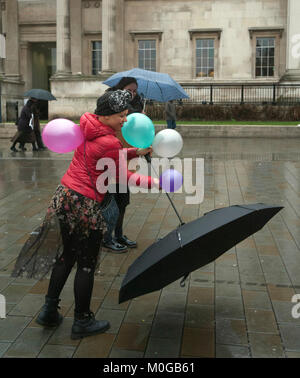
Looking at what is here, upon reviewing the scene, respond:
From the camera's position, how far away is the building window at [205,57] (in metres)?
29.9

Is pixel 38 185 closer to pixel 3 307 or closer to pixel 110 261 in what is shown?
pixel 110 261

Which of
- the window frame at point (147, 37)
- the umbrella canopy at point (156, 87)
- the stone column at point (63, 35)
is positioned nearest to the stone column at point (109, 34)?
the stone column at point (63, 35)

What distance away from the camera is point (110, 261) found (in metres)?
5.25

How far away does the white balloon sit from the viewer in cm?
368

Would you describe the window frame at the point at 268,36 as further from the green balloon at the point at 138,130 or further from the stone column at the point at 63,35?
the green balloon at the point at 138,130

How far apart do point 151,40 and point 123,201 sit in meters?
26.4

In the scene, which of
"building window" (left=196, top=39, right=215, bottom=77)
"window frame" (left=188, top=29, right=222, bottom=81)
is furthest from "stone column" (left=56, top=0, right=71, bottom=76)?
"building window" (left=196, top=39, right=215, bottom=77)

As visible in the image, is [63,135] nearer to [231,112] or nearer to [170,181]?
[170,181]

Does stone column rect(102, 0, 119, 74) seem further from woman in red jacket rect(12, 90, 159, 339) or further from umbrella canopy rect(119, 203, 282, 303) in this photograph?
umbrella canopy rect(119, 203, 282, 303)

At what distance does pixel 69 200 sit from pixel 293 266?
8.88ft

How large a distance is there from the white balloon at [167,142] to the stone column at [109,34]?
24390mm

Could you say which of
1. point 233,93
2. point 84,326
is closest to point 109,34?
point 233,93

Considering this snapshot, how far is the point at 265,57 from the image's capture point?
2959 centimetres
